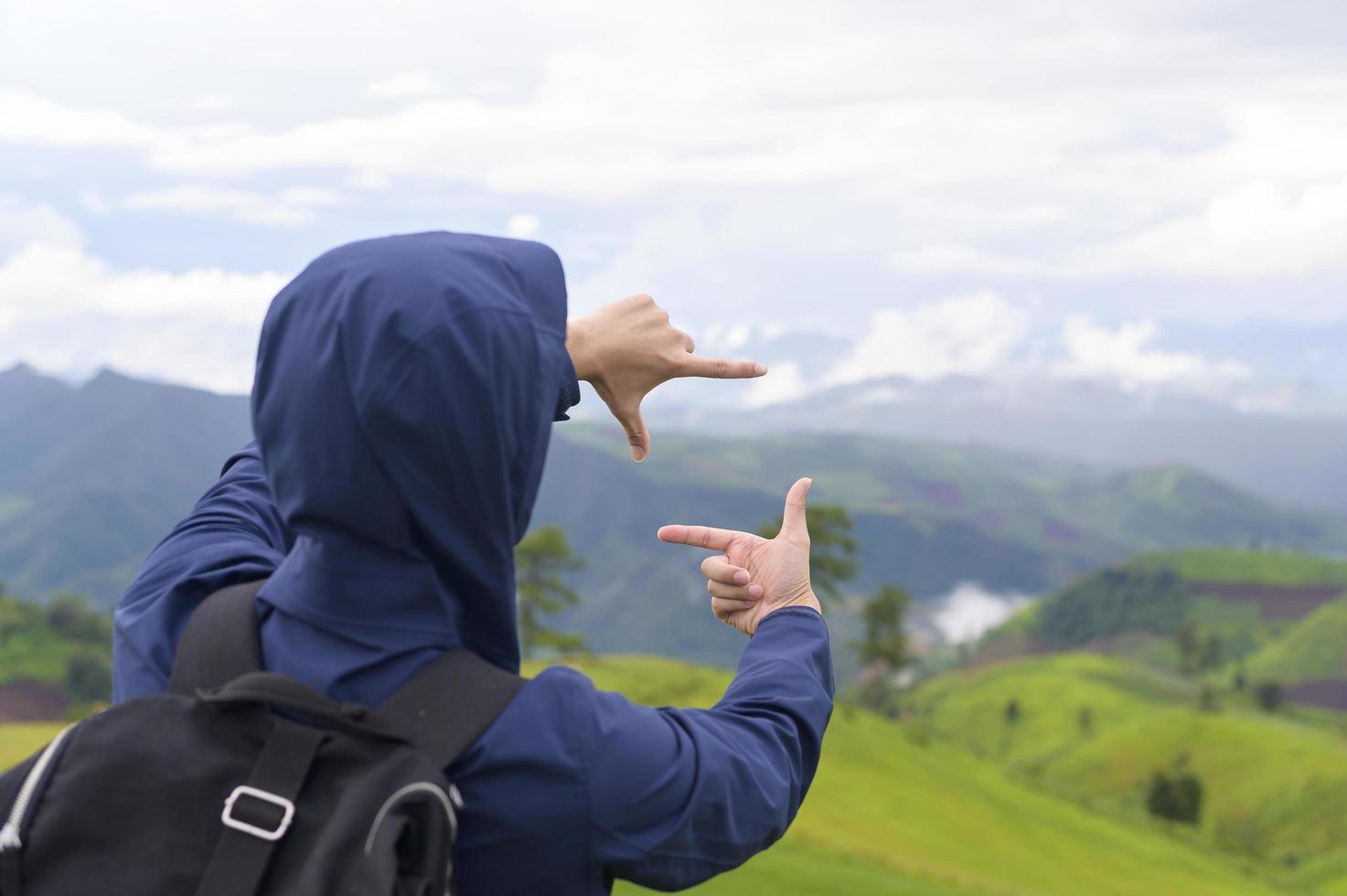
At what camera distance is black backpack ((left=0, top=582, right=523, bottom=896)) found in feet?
6.32

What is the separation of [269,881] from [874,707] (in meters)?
108

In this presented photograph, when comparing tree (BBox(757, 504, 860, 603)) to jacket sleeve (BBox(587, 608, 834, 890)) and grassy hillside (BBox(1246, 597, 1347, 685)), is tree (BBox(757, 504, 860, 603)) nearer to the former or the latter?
jacket sleeve (BBox(587, 608, 834, 890))

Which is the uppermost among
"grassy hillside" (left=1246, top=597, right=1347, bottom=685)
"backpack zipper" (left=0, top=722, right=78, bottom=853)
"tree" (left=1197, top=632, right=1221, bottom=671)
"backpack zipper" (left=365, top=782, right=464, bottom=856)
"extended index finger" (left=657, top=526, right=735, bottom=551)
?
"extended index finger" (left=657, top=526, right=735, bottom=551)

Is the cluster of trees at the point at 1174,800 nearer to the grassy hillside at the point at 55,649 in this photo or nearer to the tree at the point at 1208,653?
the tree at the point at 1208,653

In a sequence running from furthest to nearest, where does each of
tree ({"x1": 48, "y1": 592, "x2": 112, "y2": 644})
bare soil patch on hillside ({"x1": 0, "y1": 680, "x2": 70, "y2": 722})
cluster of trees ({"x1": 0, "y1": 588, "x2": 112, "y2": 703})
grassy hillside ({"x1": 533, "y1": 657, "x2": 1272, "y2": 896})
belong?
tree ({"x1": 48, "y1": 592, "x2": 112, "y2": 644})
cluster of trees ({"x1": 0, "y1": 588, "x2": 112, "y2": 703})
bare soil patch on hillside ({"x1": 0, "y1": 680, "x2": 70, "y2": 722})
grassy hillside ({"x1": 533, "y1": 657, "x2": 1272, "y2": 896})

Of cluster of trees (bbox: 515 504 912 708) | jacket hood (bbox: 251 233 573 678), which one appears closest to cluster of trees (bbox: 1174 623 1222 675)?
cluster of trees (bbox: 515 504 912 708)

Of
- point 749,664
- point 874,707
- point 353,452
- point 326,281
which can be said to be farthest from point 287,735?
point 874,707

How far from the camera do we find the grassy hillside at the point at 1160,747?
89.1m

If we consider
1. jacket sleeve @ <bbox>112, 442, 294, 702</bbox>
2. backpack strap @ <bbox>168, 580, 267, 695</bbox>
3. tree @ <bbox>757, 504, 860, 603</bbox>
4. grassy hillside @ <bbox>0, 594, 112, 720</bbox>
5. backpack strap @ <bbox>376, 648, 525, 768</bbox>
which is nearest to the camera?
backpack strap @ <bbox>376, 648, 525, 768</bbox>

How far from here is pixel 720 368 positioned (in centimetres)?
266

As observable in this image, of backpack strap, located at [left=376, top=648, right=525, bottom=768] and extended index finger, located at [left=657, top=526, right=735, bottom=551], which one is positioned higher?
extended index finger, located at [left=657, top=526, right=735, bottom=551]

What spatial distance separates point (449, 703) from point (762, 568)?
863mm

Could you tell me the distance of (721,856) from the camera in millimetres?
2268

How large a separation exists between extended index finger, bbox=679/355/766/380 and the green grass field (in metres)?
13.0
